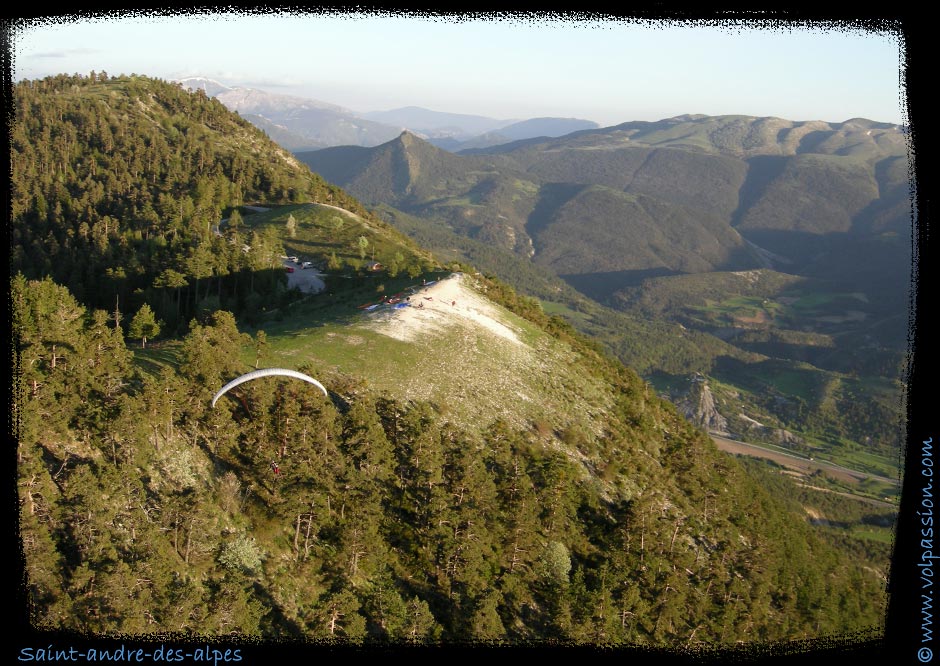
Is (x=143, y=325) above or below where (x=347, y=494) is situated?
above

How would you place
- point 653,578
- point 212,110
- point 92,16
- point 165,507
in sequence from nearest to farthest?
point 92,16
point 165,507
point 653,578
point 212,110

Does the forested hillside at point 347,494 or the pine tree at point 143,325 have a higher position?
the pine tree at point 143,325

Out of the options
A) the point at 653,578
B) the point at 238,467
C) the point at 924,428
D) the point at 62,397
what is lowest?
the point at 653,578

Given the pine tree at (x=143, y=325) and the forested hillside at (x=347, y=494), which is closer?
the forested hillside at (x=347, y=494)

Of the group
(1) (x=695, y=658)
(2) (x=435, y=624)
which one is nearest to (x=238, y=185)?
(2) (x=435, y=624)

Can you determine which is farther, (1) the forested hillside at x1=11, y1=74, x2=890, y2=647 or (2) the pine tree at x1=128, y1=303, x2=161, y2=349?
(2) the pine tree at x1=128, y1=303, x2=161, y2=349

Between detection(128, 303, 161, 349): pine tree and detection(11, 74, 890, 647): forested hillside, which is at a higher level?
detection(128, 303, 161, 349): pine tree

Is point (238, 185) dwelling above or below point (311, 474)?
above

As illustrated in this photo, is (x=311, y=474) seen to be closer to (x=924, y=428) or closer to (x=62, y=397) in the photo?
(x=62, y=397)
